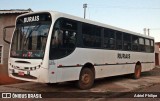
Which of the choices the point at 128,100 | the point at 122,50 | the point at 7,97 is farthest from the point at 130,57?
the point at 7,97

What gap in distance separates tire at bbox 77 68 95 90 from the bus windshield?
2507mm

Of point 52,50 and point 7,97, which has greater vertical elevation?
point 52,50

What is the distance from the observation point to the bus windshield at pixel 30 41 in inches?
345

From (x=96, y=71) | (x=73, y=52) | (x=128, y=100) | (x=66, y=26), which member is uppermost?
(x=66, y=26)

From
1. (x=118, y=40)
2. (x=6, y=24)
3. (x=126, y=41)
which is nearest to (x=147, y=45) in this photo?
(x=126, y=41)

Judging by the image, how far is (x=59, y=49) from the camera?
29.4 feet

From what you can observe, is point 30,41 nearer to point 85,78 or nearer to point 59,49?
point 59,49

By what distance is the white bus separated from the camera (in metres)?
8.66

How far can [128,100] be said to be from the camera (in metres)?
8.55

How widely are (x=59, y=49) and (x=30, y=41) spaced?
119 cm

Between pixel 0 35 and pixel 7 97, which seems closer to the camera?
pixel 7 97

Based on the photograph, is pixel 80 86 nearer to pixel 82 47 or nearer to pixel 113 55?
pixel 82 47

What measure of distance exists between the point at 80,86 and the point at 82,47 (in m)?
1.72

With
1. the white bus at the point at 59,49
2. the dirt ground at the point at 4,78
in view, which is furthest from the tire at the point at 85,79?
the dirt ground at the point at 4,78
